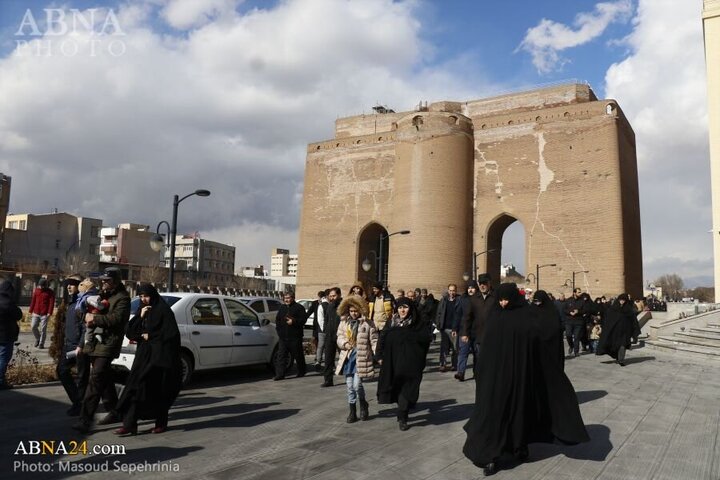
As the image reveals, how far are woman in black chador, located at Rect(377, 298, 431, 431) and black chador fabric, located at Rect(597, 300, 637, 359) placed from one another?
7832 millimetres

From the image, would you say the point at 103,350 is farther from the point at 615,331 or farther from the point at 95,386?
the point at 615,331

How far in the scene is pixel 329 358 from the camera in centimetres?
916

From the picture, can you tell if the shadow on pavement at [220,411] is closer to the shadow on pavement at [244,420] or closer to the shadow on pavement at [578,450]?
the shadow on pavement at [244,420]

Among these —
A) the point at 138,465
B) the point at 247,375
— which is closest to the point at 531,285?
the point at 247,375

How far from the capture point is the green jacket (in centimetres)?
566

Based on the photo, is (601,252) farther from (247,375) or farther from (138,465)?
(138,465)

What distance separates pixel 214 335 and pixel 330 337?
1984mm

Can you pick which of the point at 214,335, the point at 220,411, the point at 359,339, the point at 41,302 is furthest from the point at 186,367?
the point at 41,302

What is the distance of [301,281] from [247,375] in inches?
1431

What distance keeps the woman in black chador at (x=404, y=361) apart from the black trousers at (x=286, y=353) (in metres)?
3.76

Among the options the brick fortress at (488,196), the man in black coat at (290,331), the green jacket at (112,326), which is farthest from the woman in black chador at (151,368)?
the brick fortress at (488,196)

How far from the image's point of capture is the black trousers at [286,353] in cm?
959

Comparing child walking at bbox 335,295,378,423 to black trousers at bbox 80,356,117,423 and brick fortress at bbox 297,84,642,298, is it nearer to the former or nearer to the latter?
black trousers at bbox 80,356,117,423

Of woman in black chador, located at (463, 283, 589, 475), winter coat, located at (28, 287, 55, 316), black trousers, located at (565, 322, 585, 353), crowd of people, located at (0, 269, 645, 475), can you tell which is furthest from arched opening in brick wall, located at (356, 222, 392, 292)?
woman in black chador, located at (463, 283, 589, 475)
